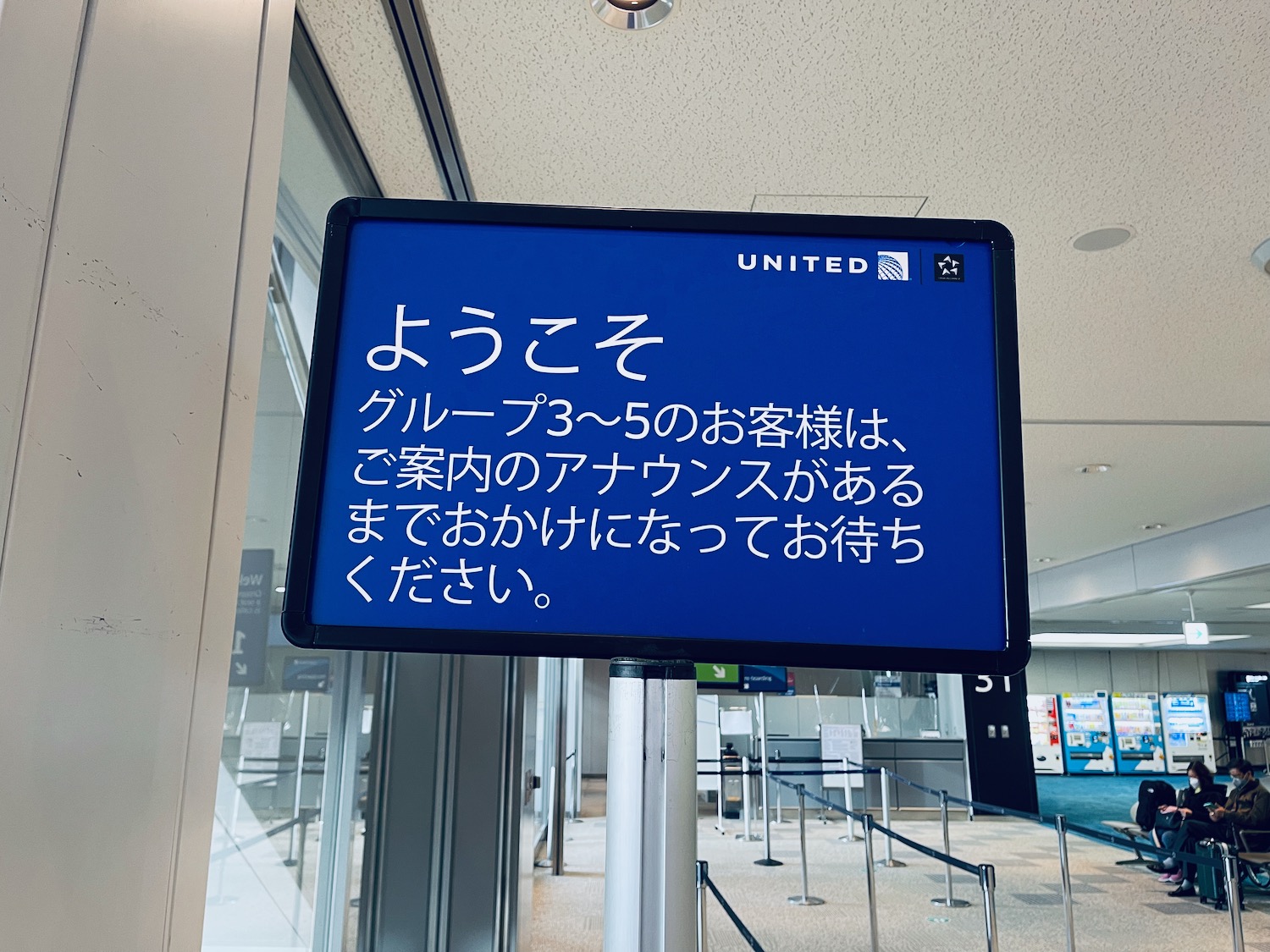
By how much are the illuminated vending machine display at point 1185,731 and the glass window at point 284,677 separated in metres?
19.7

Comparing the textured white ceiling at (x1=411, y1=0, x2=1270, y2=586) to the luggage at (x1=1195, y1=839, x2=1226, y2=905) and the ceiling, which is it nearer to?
the ceiling

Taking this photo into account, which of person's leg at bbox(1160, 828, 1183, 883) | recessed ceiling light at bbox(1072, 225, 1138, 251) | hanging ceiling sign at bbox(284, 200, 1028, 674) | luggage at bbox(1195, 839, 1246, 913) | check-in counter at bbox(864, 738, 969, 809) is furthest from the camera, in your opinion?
check-in counter at bbox(864, 738, 969, 809)

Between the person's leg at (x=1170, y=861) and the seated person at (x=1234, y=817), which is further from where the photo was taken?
the person's leg at (x=1170, y=861)

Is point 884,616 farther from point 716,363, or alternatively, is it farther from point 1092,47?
point 1092,47

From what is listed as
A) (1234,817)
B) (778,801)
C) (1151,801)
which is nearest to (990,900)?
(1234,817)

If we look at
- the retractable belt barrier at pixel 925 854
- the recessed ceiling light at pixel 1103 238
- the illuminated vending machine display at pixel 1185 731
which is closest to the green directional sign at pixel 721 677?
the retractable belt barrier at pixel 925 854

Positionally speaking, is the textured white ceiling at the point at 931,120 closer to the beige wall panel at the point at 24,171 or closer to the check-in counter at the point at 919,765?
the beige wall panel at the point at 24,171

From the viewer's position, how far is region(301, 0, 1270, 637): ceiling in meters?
1.84

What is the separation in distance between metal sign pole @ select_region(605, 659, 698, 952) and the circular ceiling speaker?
4.91 feet

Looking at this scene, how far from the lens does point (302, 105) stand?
73.0 inches

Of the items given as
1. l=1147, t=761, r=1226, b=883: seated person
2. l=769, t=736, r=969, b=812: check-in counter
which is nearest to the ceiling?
l=1147, t=761, r=1226, b=883: seated person

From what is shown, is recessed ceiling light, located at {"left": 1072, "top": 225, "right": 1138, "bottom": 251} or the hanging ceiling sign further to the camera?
recessed ceiling light, located at {"left": 1072, "top": 225, "right": 1138, "bottom": 251}

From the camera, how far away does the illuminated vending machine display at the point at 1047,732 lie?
17656mm

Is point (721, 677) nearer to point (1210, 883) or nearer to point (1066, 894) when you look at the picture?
point (1210, 883)
